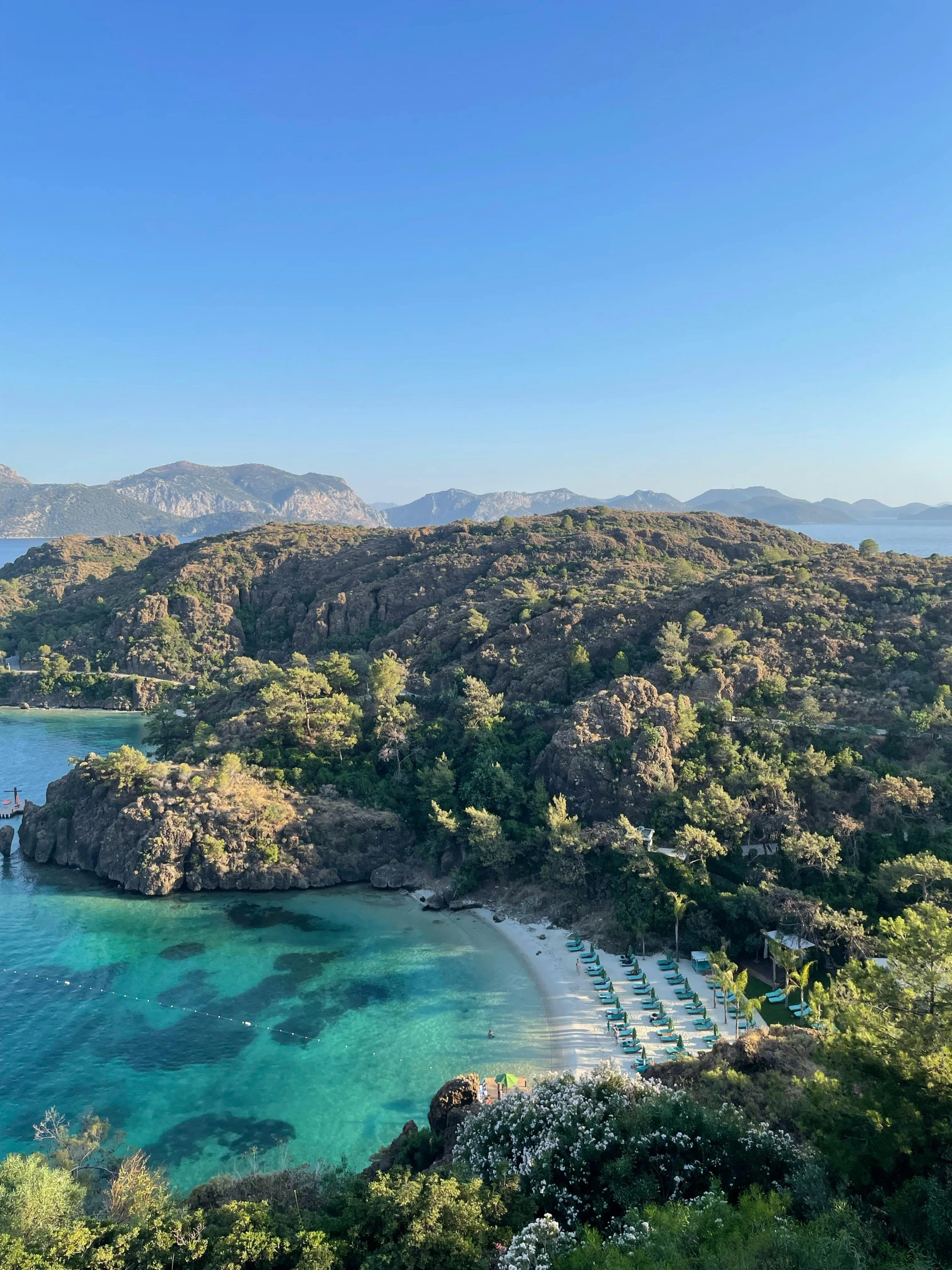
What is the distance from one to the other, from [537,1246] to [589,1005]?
1930 centimetres

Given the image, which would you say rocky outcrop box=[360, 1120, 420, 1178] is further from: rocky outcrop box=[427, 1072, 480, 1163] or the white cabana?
the white cabana

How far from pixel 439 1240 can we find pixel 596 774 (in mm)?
31721

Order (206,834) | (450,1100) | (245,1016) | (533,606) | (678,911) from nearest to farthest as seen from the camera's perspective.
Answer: (450,1100), (245,1016), (678,911), (206,834), (533,606)

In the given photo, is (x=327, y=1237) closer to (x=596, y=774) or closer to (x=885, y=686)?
(x=596, y=774)

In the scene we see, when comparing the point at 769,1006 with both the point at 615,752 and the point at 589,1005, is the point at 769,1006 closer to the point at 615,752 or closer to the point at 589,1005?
the point at 589,1005

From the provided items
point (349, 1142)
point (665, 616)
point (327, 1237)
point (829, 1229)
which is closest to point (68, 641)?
point (665, 616)

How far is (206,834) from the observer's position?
45.4m

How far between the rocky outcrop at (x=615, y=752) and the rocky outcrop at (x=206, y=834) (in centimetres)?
1270

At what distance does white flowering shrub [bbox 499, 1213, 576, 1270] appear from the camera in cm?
1341

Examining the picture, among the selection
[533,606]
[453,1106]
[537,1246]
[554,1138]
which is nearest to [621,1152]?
[554,1138]

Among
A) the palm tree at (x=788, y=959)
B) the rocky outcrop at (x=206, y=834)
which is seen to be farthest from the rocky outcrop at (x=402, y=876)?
the palm tree at (x=788, y=959)

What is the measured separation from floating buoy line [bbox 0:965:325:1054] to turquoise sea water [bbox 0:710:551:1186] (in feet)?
0.31

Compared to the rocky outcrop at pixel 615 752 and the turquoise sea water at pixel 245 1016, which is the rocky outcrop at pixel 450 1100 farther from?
the rocky outcrop at pixel 615 752

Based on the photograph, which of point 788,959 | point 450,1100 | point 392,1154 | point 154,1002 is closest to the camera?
point 392,1154
